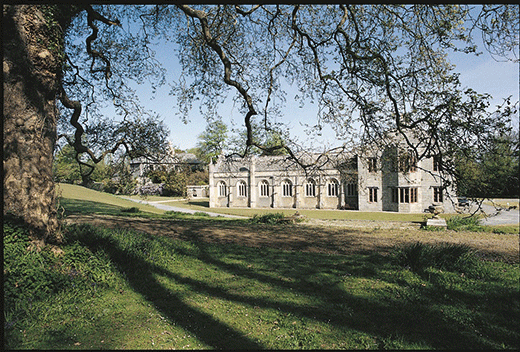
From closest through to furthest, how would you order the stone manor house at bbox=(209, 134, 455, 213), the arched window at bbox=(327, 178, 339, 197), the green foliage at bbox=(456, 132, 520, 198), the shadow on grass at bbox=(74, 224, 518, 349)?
the shadow on grass at bbox=(74, 224, 518, 349) < the green foliage at bbox=(456, 132, 520, 198) < the stone manor house at bbox=(209, 134, 455, 213) < the arched window at bbox=(327, 178, 339, 197)

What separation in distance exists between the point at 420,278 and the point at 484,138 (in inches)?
137

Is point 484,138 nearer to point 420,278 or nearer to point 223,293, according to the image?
point 420,278

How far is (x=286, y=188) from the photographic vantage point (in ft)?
135

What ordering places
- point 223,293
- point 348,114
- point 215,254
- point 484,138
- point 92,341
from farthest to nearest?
point 348,114, point 215,254, point 484,138, point 223,293, point 92,341

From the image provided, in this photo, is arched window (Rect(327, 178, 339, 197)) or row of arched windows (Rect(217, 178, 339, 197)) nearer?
arched window (Rect(327, 178, 339, 197))

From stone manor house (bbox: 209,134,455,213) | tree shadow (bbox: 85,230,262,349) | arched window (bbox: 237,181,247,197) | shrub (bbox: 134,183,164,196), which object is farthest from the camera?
arched window (bbox: 237,181,247,197)

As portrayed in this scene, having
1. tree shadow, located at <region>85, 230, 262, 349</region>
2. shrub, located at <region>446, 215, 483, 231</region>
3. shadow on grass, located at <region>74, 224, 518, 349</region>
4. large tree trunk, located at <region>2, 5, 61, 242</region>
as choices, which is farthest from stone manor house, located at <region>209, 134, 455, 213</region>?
large tree trunk, located at <region>2, 5, 61, 242</region>

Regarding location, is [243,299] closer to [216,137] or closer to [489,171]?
[489,171]

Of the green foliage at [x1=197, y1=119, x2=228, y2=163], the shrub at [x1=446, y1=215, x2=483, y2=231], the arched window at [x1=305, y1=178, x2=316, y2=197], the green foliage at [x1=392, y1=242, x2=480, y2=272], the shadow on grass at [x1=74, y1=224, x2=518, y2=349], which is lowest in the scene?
the shrub at [x1=446, y1=215, x2=483, y2=231]

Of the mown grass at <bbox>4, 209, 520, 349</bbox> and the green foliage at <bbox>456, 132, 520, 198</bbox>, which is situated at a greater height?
the green foliage at <bbox>456, 132, 520, 198</bbox>

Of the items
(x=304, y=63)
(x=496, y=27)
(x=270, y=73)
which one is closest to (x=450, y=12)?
(x=496, y=27)

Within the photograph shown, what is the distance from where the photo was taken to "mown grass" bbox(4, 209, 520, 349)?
3947 mm

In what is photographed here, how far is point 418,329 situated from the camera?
4.24m

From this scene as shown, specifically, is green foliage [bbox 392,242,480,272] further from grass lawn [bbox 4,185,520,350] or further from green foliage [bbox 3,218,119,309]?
green foliage [bbox 3,218,119,309]
